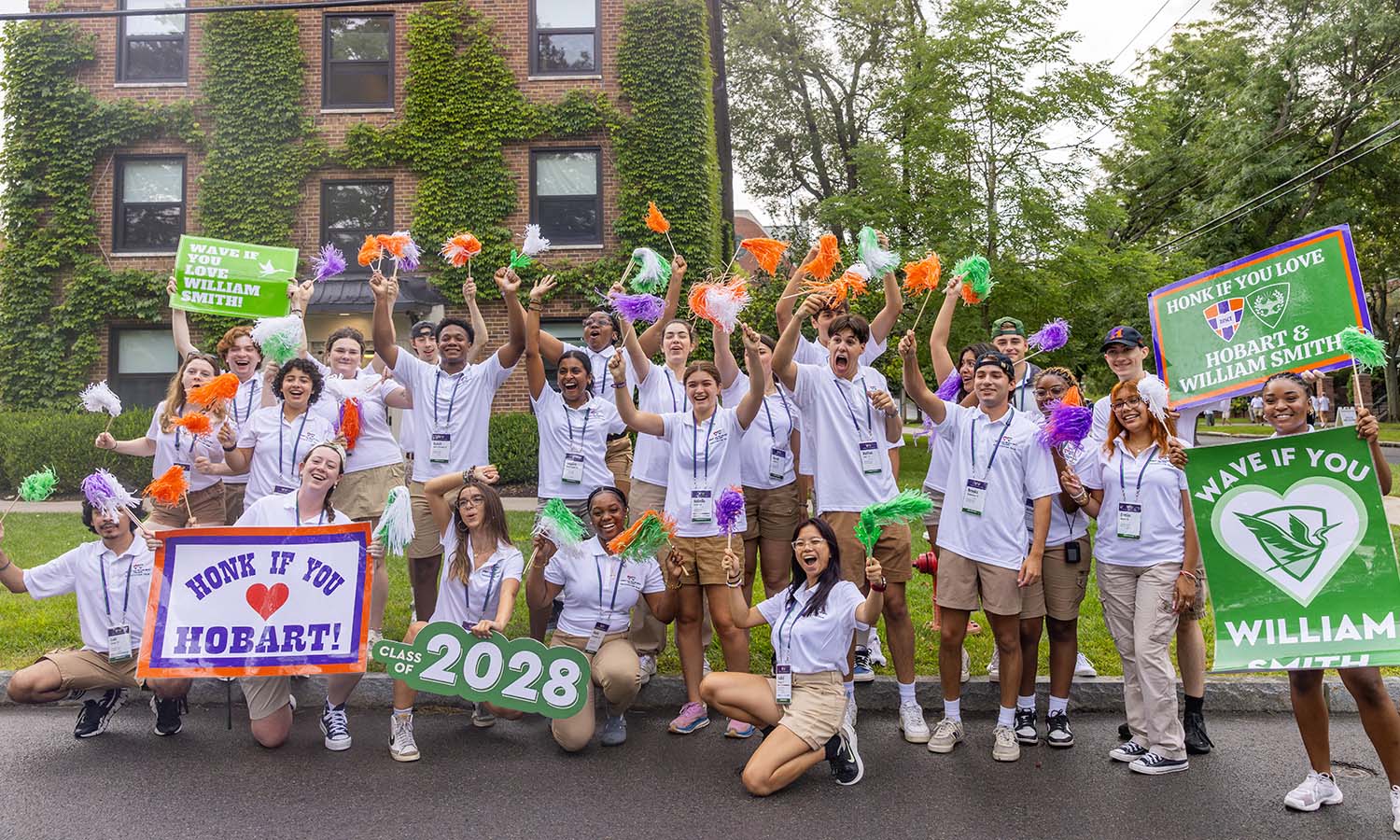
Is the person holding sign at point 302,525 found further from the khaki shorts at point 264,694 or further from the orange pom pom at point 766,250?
the orange pom pom at point 766,250

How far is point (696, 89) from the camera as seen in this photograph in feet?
56.0

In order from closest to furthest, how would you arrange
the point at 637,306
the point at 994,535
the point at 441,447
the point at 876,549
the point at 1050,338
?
the point at 994,535 < the point at 876,549 < the point at 441,447 < the point at 637,306 < the point at 1050,338

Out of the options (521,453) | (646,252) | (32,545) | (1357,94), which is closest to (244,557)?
(646,252)

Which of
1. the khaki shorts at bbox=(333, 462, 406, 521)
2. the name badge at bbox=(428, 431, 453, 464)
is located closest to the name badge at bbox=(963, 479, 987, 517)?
the name badge at bbox=(428, 431, 453, 464)

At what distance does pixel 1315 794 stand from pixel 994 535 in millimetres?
1828

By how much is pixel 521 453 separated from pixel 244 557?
32.0 feet

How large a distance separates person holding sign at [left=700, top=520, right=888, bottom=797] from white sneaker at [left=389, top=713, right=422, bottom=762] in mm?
1570

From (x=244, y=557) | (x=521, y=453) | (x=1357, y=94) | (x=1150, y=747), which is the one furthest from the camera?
(x=1357, y=94)

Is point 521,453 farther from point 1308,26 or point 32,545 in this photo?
point 1308,26

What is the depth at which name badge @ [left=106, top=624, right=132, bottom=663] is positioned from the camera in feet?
17.4

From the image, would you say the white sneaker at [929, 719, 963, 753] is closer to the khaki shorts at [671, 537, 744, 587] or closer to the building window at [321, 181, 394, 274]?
the khaki shorts at [671, 537, 744, 587]

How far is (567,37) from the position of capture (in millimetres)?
17422

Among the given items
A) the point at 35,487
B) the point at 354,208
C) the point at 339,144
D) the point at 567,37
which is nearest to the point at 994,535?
the point at 35,487

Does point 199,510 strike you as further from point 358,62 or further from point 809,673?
point 358,62
